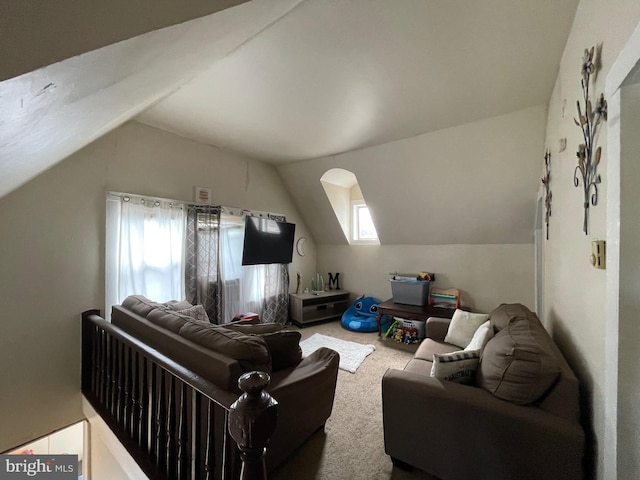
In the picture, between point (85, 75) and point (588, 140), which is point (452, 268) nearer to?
point (588, 140)

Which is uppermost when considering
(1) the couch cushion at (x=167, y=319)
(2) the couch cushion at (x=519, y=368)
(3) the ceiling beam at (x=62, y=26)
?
(3) the ceiling beam at (x=62, y=26)

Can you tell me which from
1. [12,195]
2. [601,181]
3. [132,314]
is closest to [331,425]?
[132,314]

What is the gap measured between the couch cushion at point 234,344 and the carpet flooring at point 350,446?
746mm

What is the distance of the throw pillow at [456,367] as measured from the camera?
1.59m

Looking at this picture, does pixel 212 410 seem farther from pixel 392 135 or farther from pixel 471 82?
pixel 392 135

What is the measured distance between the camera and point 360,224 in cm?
501

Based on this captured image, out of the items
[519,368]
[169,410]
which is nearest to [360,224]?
[519,368]

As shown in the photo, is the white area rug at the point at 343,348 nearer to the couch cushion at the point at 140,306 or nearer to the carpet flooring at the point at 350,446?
the carpet flooring at the point at 350,446

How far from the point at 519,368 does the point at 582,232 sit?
76 cm

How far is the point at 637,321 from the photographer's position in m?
0.86

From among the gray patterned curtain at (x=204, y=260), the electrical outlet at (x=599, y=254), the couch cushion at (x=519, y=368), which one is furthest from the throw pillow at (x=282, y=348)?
the gray patterned curtain at (x=204, y=260)

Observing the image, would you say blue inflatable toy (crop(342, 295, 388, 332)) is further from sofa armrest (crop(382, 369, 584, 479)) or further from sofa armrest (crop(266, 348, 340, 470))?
sofa armrest (crop(382, 369, 584, 479))

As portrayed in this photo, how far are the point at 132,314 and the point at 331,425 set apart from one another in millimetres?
1798

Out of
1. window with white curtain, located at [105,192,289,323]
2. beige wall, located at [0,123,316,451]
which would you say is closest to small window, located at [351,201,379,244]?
window with white curtain, located at [105,192,289,323]
